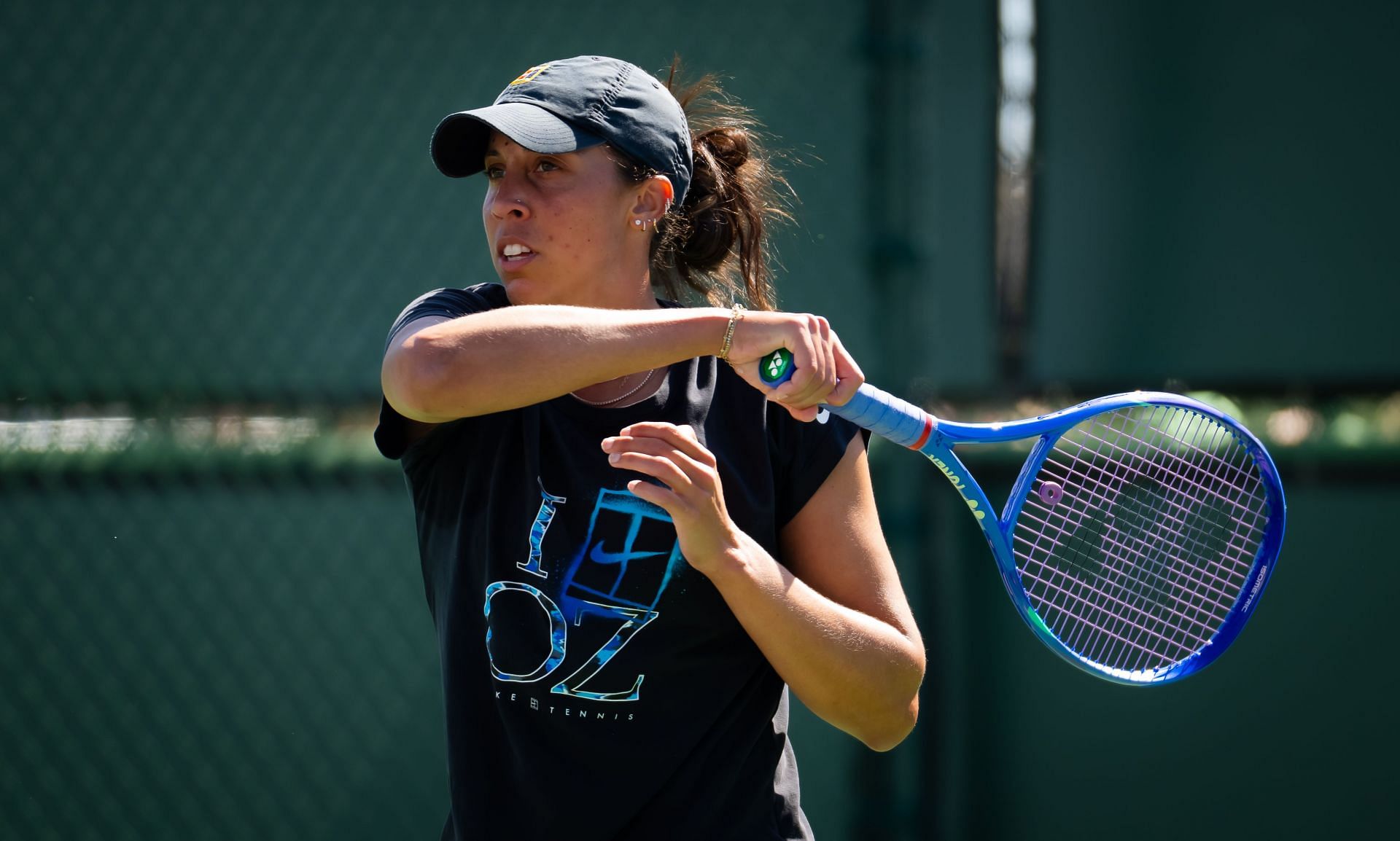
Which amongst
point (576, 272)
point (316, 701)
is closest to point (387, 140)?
point (316, 701)

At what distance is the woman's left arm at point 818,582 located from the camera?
5.43 feet

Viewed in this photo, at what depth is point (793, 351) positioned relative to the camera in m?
1.71

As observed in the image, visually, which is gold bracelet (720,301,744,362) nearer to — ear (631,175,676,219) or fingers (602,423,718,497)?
fingers (602,423,718,497)

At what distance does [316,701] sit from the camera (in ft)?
10.9

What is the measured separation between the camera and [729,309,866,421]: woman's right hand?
1.71m

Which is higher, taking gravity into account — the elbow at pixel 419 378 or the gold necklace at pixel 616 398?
the elbow at pixel 419 378

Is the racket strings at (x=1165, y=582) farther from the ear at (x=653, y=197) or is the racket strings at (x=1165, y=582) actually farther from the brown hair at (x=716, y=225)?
the ear at (x=653, y=197)

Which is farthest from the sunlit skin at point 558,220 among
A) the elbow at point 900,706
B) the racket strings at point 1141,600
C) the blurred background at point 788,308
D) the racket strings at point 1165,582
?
the blurred background at point 788,308

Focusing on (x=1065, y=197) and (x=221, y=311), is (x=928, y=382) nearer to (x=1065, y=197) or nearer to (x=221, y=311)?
(x=1065, y=197)

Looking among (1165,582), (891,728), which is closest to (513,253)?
(891,728)

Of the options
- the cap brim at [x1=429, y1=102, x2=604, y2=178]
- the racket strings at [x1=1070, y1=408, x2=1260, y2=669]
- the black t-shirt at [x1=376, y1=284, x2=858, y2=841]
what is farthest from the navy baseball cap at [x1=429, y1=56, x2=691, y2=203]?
the racket strings at [x1=1070, y1=408, x2=1260, y2=669]

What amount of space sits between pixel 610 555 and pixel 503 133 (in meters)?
0.59

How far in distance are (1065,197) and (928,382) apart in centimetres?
62

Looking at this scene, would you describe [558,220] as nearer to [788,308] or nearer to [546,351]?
[546,351]
